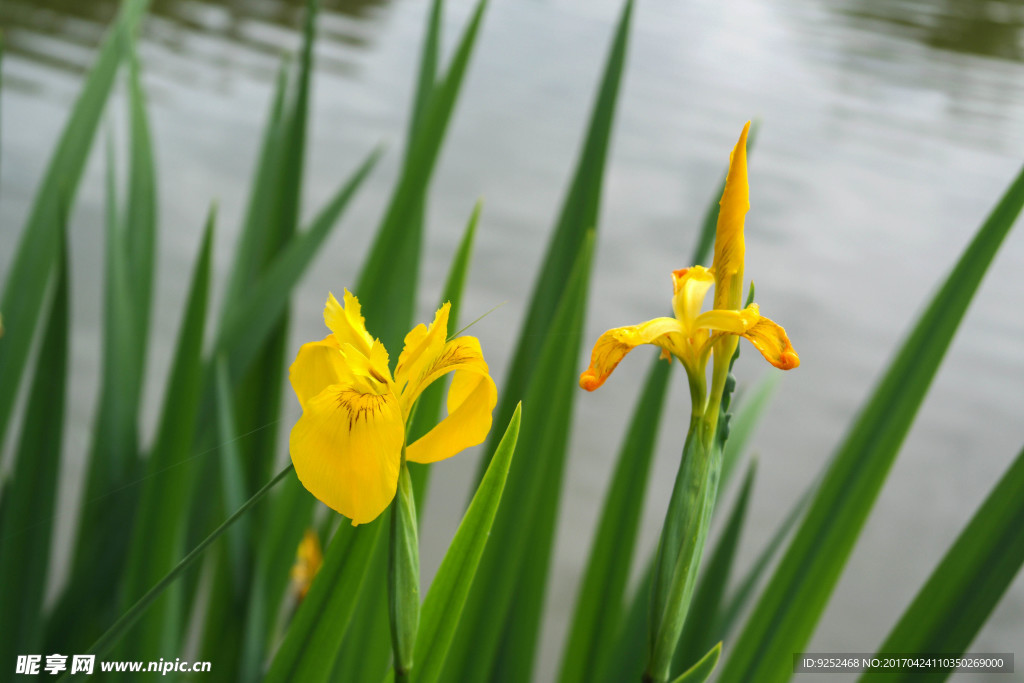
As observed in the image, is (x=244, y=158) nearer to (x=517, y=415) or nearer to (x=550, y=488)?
(x=550, y=488)

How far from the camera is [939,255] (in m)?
0.84

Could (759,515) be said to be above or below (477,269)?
below

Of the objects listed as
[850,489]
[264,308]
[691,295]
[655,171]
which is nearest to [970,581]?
[850,489]

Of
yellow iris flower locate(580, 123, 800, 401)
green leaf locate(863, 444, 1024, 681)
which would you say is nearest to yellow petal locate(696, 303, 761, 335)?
yellow iris flower locate(580, 123, 800, 401)

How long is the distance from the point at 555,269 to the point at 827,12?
1.45 metres

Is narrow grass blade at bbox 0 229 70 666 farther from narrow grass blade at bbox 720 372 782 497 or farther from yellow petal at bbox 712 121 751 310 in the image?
narrow grass blade at bbox 720 372 782 497

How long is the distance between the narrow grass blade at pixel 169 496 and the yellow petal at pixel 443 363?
0.03 metres

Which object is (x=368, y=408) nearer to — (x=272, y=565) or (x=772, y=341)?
(x=772, y=341)

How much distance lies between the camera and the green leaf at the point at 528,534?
215 millimetres

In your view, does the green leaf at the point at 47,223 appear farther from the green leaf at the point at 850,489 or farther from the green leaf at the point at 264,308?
the green leaf at the point at 850,489

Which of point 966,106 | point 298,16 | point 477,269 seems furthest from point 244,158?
point 966,106

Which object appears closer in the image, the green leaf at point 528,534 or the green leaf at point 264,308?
the green leaf at point 528,534

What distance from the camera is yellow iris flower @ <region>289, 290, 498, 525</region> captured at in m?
0.08

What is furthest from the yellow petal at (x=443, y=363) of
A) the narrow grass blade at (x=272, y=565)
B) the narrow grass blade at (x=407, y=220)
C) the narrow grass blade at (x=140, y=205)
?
the narrow grass blade at (x=140, y=205)
